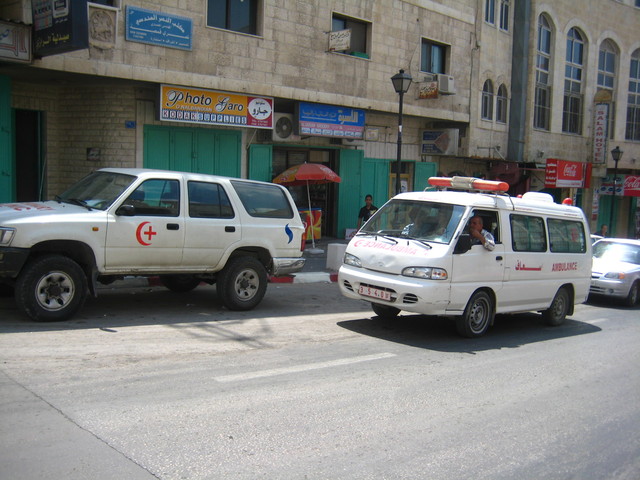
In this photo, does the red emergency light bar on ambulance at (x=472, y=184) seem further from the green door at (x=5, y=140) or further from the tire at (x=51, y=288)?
the green door at (x=5, y=140)

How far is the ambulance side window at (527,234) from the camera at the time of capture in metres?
9.49

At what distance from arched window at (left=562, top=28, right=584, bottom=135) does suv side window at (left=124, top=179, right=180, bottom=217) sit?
2411 centimetres

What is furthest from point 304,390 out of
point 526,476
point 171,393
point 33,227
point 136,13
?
point 136,13

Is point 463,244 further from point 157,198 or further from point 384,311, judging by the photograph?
point 157,198

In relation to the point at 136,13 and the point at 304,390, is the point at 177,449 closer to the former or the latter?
the point at 304,390

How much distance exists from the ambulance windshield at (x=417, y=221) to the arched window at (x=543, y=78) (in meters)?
19.7

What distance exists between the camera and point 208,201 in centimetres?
938

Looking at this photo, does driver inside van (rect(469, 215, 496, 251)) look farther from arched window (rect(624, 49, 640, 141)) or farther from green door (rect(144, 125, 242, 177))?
arched window (rect(624, 49, 640, 141))

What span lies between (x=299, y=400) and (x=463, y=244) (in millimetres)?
3750

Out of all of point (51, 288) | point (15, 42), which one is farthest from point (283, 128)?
point (51, 288)

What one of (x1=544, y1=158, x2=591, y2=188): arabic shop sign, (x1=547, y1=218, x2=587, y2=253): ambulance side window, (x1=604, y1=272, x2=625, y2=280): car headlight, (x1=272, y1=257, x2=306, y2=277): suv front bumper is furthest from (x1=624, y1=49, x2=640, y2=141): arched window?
(x1=272, y1=257, x2=306, y2=277): suv front bumper

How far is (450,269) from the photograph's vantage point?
843 centimetres

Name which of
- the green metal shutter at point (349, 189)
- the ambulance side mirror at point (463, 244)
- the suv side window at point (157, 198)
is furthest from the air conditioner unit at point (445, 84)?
the suv side window at point (157, 198)

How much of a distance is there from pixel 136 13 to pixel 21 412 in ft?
36.0
